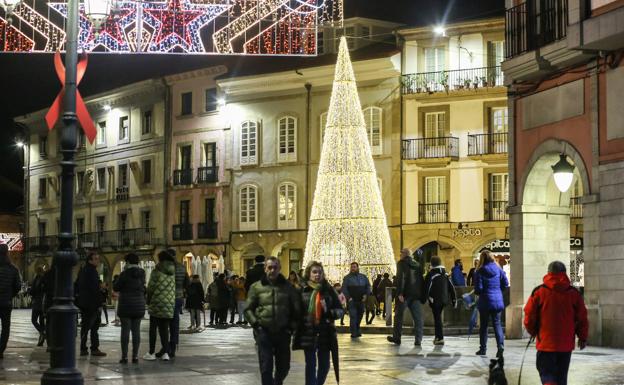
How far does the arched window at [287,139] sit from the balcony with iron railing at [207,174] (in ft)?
15.3

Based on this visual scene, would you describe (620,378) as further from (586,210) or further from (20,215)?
(20,215)

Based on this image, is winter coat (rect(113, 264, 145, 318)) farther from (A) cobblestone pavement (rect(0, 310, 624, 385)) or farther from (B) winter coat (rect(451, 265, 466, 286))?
(B) winter coat (rect(451, 265, 466, 286))

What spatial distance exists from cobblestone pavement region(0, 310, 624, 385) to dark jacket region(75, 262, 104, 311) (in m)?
0.89

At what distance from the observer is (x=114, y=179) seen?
219 ft

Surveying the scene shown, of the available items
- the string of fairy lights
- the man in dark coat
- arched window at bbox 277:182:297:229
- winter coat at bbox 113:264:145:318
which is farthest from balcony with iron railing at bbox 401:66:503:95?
winter coat at bbox 113:264:145:318

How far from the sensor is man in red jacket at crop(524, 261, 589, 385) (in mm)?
11234

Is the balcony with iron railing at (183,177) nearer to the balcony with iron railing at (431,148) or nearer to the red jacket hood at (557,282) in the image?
the balcony with iron railing at (431,148)

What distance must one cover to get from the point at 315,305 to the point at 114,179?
5562cm

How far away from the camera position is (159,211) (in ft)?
205

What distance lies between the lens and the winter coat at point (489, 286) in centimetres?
1866

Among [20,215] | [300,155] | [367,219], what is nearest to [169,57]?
[300,155]

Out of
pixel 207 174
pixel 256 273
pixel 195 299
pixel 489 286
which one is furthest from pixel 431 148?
pixel 489 286

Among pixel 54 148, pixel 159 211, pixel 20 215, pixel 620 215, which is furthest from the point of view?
pixel 20 215

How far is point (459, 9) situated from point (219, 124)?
13321 mm
